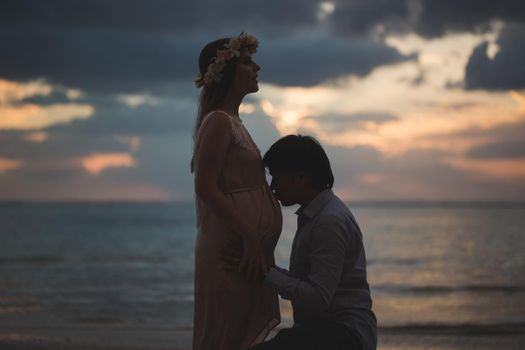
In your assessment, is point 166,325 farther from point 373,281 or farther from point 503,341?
point 373,281

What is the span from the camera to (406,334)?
905cm

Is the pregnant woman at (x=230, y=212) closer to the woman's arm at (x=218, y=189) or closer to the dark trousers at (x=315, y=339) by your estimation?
the woman's arm at (x=218, y=189)

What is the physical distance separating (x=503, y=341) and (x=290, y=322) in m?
2.98

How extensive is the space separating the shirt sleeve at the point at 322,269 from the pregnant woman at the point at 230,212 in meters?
0.21

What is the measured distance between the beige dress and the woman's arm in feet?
0.17

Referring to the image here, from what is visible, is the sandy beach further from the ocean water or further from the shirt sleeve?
the shirt sleeve

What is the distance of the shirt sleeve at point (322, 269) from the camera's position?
119 inches

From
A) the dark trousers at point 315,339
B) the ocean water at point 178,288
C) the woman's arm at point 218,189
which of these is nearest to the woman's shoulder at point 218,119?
the woman's arm at point 218,189

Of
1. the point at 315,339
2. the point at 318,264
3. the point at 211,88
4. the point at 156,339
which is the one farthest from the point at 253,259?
the point at 156,339

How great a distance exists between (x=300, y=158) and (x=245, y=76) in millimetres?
623

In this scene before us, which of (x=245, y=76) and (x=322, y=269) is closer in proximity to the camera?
(x=322, y=269)

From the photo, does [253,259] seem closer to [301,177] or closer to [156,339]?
[301,177]

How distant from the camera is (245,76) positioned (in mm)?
3535

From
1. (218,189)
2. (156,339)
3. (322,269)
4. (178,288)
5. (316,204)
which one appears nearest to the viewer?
(322,269)
